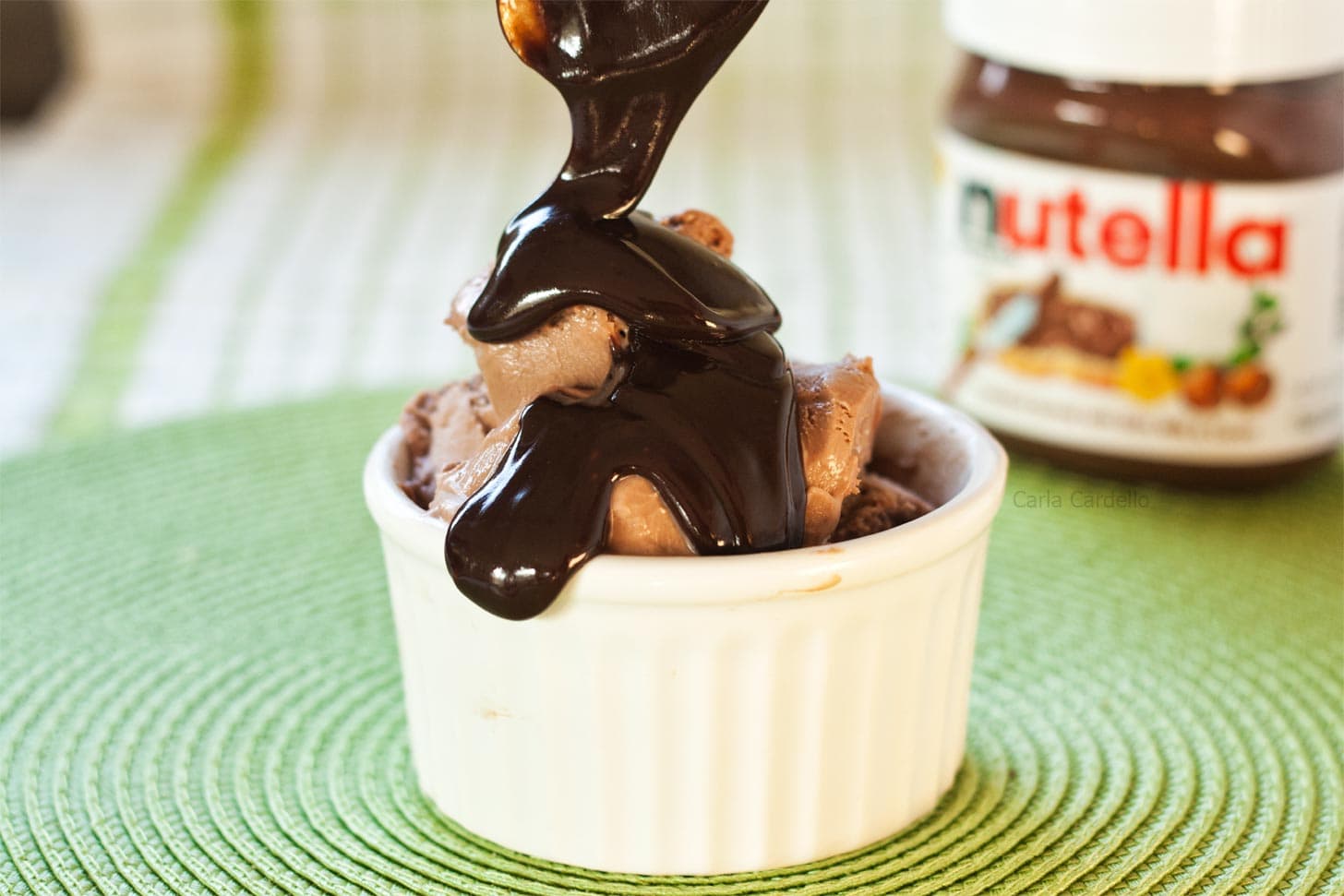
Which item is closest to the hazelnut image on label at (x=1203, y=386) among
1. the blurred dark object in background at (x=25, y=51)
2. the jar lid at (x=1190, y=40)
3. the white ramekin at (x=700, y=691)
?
the jar lid at (x=1190, y=40)

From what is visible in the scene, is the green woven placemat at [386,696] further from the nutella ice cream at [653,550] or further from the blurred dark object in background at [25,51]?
the blurred dark object in background at [25,51]

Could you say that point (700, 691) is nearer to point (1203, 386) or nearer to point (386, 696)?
point (386, 696)

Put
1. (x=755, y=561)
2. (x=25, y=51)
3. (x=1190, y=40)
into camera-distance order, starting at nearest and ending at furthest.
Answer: (x=755, y=561)
(x=1190, y=40)
(x=25, y=51)

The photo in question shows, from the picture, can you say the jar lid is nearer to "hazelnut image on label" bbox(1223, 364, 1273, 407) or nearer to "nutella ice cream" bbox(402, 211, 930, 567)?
"hazelnut image on label" bbox(1223, 364, 1273, 407)

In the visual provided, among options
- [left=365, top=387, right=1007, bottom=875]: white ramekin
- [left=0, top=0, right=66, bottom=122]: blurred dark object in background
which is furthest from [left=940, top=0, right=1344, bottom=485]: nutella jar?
[left=0, top=0, right=66, bottom=122]: blurred dark object in background

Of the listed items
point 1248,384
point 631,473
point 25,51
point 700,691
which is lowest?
point 25,51

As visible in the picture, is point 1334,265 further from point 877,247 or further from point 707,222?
point 877,247

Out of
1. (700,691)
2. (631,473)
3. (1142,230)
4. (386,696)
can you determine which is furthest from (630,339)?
Result: (1142,230)

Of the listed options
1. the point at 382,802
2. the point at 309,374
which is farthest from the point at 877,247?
the point at 382,802
